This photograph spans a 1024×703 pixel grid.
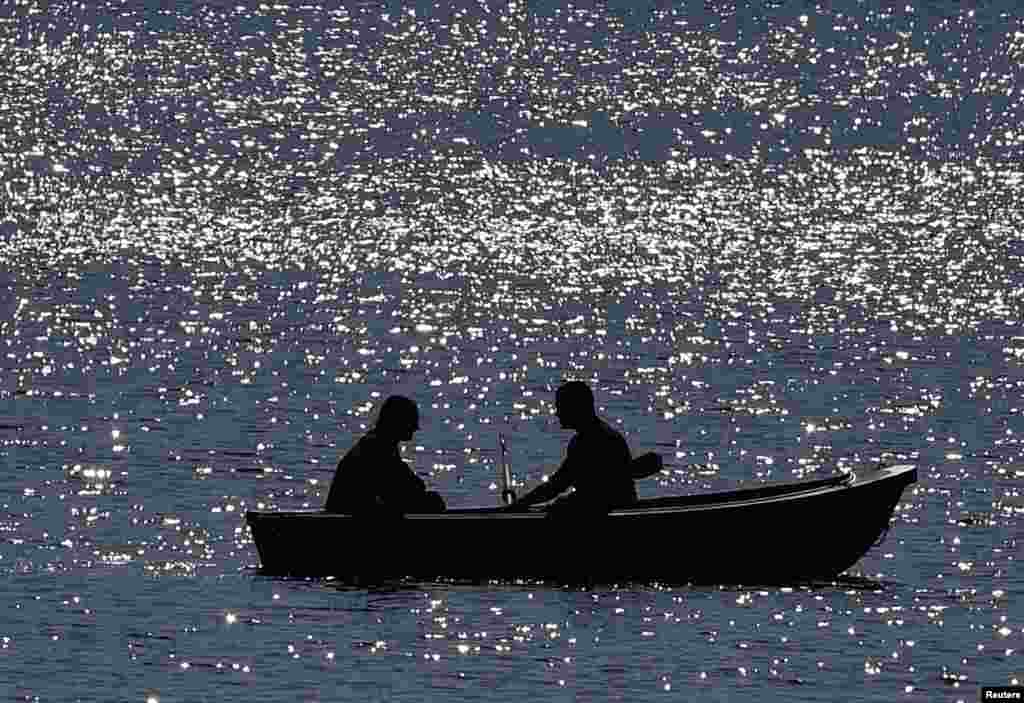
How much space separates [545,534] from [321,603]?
7.88ft

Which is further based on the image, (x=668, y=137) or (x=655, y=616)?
(x=668, y=137)

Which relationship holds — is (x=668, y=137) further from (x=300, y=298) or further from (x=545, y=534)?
(x=545, y=534)

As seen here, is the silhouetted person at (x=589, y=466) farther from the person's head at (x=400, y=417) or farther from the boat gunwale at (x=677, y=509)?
the person's head at (x=400, y=417)

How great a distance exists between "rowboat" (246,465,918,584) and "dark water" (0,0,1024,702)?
0.22 metres

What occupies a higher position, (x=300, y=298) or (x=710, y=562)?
(x=300, y=298)

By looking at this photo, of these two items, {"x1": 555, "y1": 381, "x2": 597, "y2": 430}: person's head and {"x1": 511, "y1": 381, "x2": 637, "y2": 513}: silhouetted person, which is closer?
{"x1": 555, "y1": 381, "x2": 597, "y2": 430}: person's head

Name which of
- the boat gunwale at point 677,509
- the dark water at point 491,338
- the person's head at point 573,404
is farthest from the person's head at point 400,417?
the dark water at point 491,338

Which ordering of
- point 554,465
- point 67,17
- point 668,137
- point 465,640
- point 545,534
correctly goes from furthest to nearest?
point 67,17, point 668,137, point 554,465, point 545,534, point 465,640

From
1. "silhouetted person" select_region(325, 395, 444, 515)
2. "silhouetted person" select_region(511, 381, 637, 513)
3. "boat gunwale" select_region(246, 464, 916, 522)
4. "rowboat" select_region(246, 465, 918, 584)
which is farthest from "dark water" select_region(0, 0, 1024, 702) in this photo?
"silhouetted person" select_region(511, 381, 637, 513)

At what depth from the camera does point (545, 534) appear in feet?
94.8

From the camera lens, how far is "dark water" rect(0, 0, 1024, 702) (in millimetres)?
27062

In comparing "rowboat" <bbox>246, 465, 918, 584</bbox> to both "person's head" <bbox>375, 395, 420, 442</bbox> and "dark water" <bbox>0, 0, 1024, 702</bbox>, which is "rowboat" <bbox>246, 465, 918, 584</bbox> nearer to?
"dark water" <bbox>0, 0, 1024, 702</bbox>

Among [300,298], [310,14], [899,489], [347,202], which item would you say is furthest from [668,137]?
[899,489]

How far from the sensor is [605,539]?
29.0 metres
